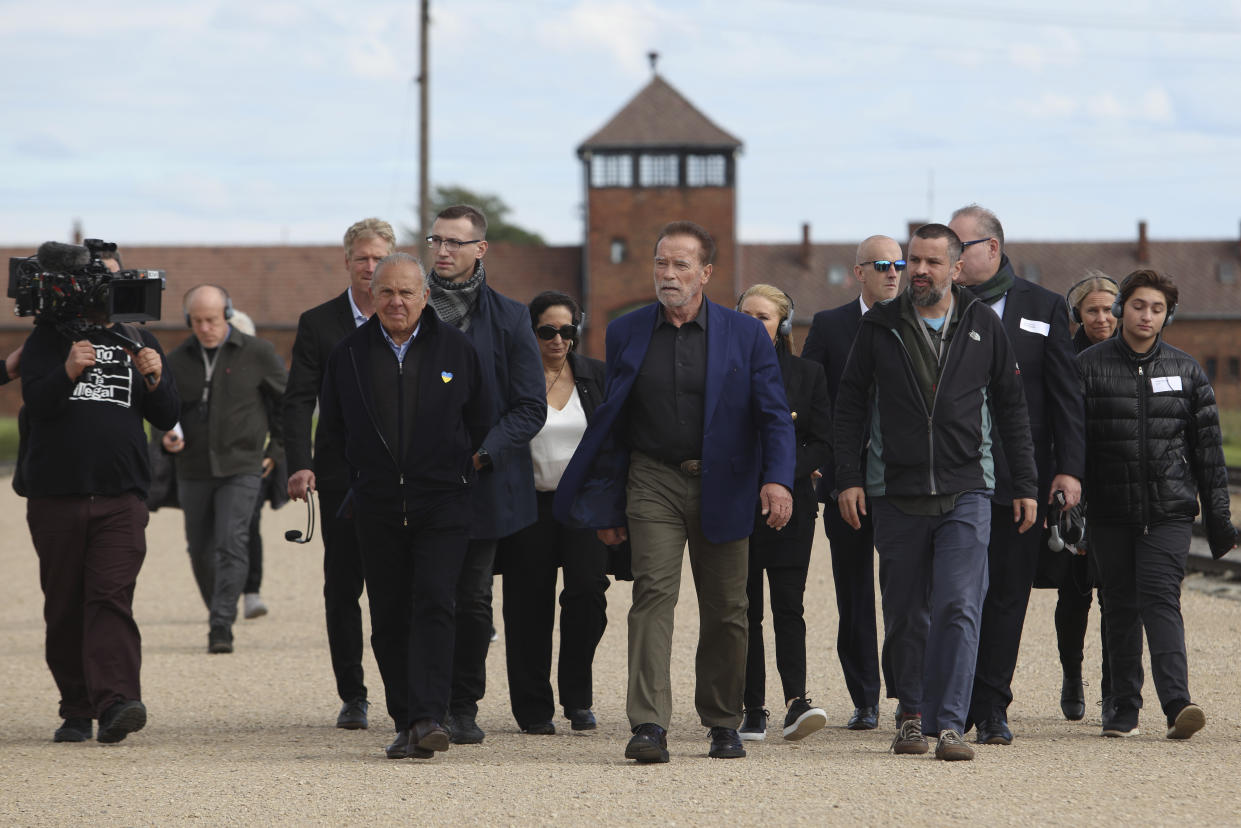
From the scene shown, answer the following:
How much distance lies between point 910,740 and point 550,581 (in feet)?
6.36

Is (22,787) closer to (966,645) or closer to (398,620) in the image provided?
(398,620)

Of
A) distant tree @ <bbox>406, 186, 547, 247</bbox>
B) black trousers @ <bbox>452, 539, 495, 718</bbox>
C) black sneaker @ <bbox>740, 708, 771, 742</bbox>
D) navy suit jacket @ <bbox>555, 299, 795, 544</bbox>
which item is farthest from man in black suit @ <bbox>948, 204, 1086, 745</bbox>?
distant tree @ <bbox>406, 186, 547, 247</bbox>

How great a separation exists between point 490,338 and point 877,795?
9.54ft

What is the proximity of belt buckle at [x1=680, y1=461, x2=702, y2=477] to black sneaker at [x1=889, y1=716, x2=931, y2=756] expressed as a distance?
50.3 inches

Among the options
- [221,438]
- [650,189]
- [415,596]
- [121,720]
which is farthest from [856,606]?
[650,189]

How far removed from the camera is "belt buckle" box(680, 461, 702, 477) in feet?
23.1

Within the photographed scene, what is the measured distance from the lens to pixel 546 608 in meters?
8.14

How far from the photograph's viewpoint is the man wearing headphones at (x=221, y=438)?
11344mm

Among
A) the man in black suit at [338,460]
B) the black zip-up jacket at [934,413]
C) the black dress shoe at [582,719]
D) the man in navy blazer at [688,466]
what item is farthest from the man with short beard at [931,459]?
the man in black suit at [338,460]

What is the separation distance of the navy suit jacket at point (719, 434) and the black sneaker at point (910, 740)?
0.98 meters

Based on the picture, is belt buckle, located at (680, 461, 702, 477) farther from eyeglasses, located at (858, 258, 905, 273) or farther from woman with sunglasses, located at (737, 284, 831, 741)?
eyeglasses, located at (858, 258, 905, 273)

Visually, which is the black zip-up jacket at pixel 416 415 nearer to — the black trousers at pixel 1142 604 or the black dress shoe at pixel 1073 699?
the black trousers at pixel 1142 604

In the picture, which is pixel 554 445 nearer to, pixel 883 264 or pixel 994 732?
pixel 883 264

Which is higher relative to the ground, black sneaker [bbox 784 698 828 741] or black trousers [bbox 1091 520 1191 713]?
black trousers [bbox 1091 520 1191 713]
